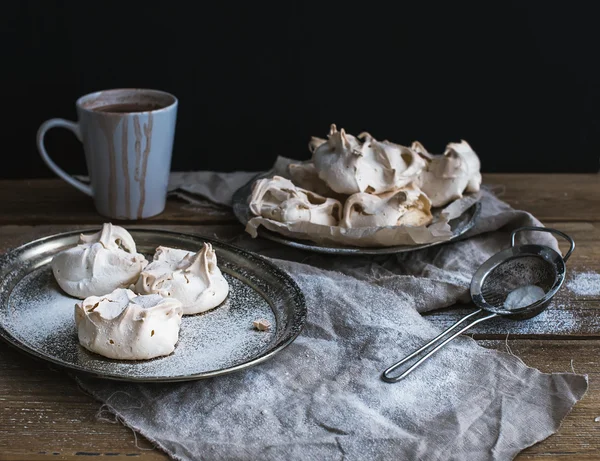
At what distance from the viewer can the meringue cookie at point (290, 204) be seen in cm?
119

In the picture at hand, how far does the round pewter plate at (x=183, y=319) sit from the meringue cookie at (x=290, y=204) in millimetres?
126

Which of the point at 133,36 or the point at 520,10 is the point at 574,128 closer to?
the point at 520,10

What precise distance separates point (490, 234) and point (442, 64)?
1.55 ft

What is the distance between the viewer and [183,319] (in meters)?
0.96

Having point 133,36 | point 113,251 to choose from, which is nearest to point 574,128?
point 133,36

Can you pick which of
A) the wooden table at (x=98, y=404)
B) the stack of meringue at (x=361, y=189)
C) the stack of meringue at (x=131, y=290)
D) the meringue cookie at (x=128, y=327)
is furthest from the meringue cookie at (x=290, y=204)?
the meringue cookie at (x=128, y=327)

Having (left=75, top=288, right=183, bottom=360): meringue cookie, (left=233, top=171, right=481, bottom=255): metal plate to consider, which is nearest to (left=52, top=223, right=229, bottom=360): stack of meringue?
(left=75, top=288, right=183, bottom=360): meringue cookie

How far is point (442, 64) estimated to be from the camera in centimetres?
161

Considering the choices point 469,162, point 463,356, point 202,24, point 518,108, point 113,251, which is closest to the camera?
point 463,356

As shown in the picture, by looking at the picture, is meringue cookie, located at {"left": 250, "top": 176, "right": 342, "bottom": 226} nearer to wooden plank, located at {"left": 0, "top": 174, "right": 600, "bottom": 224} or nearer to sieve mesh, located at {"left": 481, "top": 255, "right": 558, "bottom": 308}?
wooden plank, located at {"left": 0, "top": 174, "right": 600, "bottom": 224}

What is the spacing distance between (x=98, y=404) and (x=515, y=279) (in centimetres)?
58

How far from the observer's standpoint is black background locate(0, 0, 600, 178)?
1.53 m

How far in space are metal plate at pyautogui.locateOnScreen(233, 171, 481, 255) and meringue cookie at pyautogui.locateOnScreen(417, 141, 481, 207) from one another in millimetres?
42

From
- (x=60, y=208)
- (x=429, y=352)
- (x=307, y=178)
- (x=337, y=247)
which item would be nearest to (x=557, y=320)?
(x=429, y=352)
